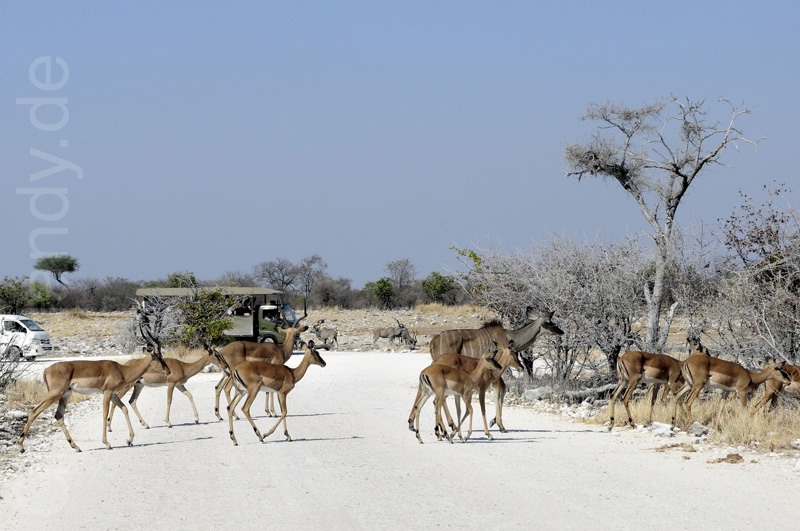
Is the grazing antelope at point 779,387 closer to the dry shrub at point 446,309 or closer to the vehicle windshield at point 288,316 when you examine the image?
the vehicle windshield at point 288,316

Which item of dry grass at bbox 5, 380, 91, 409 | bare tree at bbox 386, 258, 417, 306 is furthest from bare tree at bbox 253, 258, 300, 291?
dry grass at bbox 5, 380, 91, 409

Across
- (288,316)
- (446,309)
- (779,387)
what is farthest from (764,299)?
(446,309)

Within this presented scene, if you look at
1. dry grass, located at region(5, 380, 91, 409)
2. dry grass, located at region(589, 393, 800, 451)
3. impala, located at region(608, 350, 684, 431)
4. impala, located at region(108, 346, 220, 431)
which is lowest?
dry grass, located at region(5, 380, 91, 409)

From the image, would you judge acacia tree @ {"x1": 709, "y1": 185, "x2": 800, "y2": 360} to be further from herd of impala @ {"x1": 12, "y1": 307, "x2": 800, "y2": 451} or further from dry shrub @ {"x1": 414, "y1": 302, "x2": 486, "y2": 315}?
dry shrub @ {"x1": 414, "y1": 302, "x2": 486, "y2": 315}

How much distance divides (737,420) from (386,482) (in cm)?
575

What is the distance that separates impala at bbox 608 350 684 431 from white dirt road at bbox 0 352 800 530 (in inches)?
29.6

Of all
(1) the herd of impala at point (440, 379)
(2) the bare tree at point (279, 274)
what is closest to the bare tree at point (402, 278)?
(2) the bare tree at point (279, 274)

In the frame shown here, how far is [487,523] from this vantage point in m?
9.15

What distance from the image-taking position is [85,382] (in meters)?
14.5

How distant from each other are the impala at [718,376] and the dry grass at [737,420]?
352 millimetres

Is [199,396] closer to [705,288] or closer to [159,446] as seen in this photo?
[159,446]

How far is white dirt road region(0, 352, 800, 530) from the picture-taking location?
9406mm

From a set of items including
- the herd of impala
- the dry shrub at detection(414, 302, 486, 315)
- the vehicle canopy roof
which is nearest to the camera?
the herd of impala

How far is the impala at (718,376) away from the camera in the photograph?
1523 centimetres
